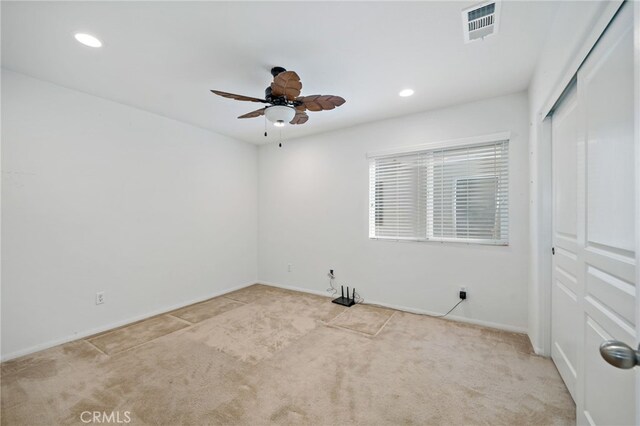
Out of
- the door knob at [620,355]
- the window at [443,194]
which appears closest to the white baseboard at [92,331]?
the window at [443,194]

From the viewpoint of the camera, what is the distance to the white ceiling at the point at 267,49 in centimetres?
169

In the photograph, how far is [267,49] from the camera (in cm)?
206

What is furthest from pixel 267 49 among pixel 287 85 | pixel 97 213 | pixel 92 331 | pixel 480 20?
pixel 92 331

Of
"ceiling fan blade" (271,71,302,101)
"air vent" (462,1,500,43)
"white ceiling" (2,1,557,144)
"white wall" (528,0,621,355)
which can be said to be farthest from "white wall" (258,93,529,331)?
"ceiling fan blade" (271,71,302,101)

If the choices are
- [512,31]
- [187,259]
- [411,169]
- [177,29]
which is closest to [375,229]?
[411,169]

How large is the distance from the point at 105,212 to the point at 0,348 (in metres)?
1.40

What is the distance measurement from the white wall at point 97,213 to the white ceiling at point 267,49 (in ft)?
1.29

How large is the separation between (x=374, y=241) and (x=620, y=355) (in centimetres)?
308

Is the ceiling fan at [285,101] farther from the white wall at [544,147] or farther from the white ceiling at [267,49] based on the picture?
the white wall at [544,147]

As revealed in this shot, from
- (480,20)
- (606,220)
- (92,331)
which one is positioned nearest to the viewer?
(606,220)

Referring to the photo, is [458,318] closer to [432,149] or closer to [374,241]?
[374,241]

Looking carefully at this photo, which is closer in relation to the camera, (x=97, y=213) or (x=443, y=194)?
(x=97, y=213)

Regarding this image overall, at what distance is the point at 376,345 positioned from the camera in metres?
2.54

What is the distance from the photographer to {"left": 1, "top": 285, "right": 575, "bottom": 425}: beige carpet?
1.68 m
